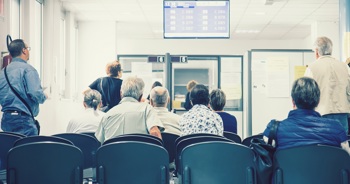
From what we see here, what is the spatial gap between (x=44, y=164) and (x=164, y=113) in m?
1.68

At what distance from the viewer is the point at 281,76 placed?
9.27 meters

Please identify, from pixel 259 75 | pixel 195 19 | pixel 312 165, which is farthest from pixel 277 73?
pixel 312 165

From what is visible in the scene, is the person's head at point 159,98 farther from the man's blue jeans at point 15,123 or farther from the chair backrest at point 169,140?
the man's blue jeans at point 15,123

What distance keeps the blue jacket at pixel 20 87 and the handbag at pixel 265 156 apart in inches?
96.5

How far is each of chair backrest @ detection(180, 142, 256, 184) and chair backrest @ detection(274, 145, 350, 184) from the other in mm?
199

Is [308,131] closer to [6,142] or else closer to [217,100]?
[6,142]

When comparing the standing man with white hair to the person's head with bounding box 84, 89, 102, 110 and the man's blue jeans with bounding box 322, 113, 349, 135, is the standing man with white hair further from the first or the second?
the person's head with bounding box 84, 89, 102, 110

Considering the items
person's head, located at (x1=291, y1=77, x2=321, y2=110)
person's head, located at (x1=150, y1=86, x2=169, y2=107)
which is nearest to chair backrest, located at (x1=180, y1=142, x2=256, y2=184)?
person's head, located at (x1=291, y1=77, x2=321, y2=110)

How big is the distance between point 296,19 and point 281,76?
7.86 feet

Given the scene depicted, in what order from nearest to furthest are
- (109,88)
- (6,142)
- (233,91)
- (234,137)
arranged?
(6,142) → (234,137) → (109,88) → (233,91)

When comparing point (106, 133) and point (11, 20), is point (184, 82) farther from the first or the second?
point (106, 133)

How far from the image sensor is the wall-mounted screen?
25.7 ft

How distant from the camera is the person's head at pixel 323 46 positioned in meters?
4.96

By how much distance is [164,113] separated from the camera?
15.4 feet
